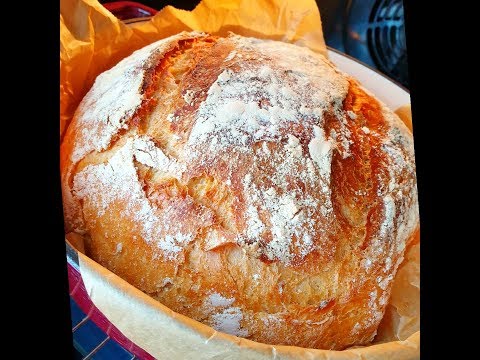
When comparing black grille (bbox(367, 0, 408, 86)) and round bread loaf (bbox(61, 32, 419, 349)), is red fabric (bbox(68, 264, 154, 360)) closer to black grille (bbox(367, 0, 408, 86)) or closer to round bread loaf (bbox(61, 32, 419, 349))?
round bread loaf (bbox(61, 32, 419, 349))

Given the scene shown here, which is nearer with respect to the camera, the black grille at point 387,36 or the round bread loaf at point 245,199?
the round bread loaf at point 245,199

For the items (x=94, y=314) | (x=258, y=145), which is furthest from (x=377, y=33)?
(x=94, y=314)

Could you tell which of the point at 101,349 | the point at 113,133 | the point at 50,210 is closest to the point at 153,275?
the point at 101,349

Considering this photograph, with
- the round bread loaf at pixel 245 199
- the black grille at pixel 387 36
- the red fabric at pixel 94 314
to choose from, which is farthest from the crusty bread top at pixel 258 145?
the black grille at pixel 387 36

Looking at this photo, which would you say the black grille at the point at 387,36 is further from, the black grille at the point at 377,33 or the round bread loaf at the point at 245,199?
the round bread loaf at the point at 245,199

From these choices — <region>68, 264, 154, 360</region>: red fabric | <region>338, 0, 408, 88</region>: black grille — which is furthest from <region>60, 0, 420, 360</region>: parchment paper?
<region>338, 0, 408, 88</region>: black grille
